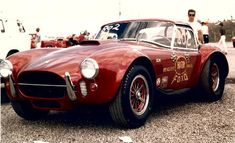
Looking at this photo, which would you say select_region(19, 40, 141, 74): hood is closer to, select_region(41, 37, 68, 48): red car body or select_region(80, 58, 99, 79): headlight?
select_region(80, 58, 99, 79): headlight

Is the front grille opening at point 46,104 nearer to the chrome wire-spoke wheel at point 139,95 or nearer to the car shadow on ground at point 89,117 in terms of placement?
the car shadow on ground at point 89,117

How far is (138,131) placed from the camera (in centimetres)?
462

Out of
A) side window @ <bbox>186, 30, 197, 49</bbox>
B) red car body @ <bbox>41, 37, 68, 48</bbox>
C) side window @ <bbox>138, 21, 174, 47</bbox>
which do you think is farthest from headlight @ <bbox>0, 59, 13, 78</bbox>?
red car body @ <bbox>41, 37, 68, 48</bbox>

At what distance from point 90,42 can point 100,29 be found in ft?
4.26

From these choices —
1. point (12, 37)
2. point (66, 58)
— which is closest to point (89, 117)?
point (66, 58)

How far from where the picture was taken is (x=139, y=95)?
192 inches

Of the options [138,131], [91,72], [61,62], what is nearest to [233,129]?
[138,131]

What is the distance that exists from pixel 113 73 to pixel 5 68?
1415mm

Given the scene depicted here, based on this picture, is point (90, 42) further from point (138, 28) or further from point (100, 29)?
point (100, 29)

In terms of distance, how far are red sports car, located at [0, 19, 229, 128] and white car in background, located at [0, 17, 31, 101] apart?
7351 millimetres

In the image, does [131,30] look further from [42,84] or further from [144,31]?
[42,84]

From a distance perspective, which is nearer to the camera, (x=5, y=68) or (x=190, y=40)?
(x=5, y=68)

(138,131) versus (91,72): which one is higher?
(91,72)

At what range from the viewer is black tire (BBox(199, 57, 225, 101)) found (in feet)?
20.5
